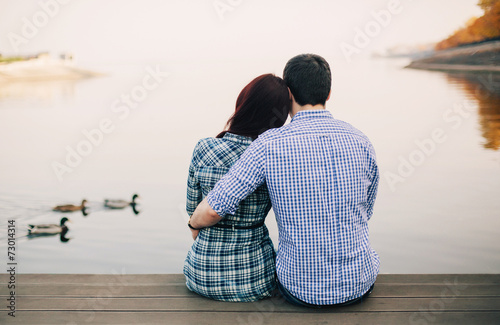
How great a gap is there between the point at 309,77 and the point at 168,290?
1.22 m

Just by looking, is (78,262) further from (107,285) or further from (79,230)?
(107,285)

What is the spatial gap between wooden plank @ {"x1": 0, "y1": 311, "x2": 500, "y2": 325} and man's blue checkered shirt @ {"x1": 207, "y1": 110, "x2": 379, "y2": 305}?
112 millimetres

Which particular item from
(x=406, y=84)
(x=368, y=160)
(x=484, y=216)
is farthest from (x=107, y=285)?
(x=406, y=84)

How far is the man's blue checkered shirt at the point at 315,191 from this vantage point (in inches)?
68.9

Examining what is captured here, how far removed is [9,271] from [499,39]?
1247 cm

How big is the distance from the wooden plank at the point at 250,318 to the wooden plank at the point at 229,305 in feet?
0.14

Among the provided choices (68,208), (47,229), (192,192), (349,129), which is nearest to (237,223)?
(192,192)

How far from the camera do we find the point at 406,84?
1088 inches

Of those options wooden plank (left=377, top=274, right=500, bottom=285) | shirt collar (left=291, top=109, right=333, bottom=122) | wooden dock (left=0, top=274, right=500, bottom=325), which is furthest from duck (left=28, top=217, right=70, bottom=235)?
shirt collar (left=291, top=109, right=333, bottom=122)

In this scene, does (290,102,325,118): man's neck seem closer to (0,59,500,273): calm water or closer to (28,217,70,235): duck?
(0,59,500,273): calm water

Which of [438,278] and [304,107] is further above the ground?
[304,107]

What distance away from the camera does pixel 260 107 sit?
1.92 meters

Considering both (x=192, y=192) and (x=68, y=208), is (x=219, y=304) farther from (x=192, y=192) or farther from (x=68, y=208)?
(x=68, y=208)

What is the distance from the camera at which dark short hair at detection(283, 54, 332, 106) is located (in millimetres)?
1799
